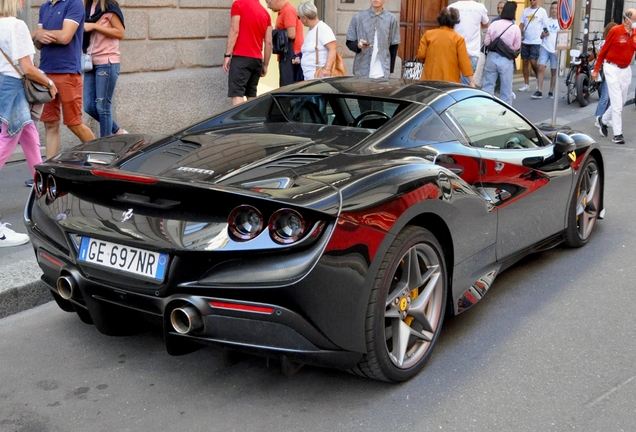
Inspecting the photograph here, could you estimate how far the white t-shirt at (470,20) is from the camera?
11.1 metres

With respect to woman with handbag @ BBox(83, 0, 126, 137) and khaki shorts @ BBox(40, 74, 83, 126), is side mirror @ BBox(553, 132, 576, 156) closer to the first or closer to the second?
khaki shorts @ BBox(40, 74, 83, 126)

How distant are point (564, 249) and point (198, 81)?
621 cm

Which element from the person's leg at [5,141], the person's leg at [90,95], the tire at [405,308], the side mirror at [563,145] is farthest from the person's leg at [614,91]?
the tire at [405,308]

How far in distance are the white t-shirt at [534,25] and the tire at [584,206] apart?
36.8ft

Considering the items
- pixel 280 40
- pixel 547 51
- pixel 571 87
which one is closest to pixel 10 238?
pixel 280 40

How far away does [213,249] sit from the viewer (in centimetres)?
321

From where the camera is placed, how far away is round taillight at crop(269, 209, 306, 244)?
10.4 ft

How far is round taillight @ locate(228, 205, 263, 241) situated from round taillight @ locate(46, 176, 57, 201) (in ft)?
3.44

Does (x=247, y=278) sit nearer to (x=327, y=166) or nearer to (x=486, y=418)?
(x=327, y=166)

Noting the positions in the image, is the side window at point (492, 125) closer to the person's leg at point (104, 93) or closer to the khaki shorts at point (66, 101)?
the khaki shorts at point (66, 101)

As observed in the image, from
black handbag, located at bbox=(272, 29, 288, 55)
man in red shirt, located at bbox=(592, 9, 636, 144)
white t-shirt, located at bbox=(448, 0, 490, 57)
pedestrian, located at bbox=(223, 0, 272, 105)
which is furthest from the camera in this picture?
man in red shirt, located at bbox=(592, 9, 636, 144)

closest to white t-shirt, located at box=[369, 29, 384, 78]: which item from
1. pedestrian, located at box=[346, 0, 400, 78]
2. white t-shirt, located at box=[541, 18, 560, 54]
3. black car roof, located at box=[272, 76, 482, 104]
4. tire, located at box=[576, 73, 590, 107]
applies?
pedestrian, located at box=[346, 0, 400, 78]

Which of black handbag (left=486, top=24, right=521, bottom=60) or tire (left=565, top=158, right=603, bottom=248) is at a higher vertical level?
black handbag (left=486, top=24, right=521, bottom=60)

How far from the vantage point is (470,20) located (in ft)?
36.6
